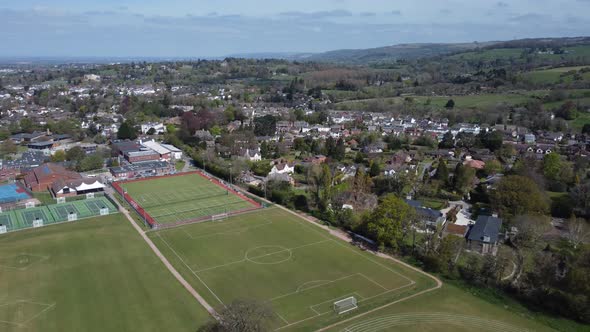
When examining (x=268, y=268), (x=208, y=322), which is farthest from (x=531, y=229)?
(x=208, y=322)

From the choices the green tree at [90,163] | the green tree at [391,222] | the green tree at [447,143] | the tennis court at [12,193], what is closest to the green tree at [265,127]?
the green tree at [90,163]

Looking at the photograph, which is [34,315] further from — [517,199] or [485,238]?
[517,199]

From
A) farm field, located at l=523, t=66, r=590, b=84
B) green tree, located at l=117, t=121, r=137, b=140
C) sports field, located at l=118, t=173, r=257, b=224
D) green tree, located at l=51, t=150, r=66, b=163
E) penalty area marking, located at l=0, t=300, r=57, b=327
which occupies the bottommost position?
sports field, located at l=118, t=173, r=257, b=224

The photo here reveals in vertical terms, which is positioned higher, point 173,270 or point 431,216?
point 431,216

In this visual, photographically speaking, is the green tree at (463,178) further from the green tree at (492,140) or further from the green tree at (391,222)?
the green tree at (492,140)

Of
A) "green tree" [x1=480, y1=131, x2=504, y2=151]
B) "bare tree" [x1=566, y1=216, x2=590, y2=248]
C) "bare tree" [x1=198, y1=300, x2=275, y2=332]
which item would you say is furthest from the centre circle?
"green tree" [x1=480, y1=131, x2=504, y2=151]

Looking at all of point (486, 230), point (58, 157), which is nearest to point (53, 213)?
point (58, 157)

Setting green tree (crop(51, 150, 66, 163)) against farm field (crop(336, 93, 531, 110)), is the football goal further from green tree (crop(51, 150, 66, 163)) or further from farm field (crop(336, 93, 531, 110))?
farm field (crop(336, 93, 531, 110))
